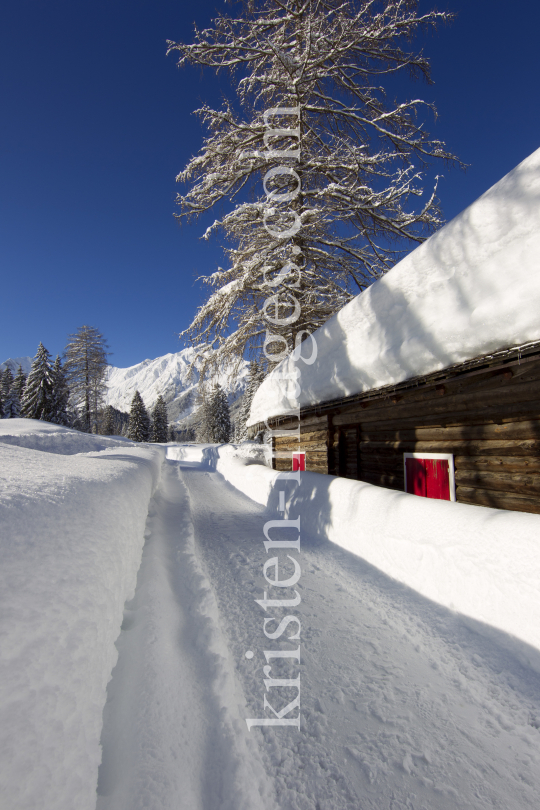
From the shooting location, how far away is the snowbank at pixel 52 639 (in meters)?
1.24

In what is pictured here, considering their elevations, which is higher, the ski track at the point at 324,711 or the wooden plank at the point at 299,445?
the wooden plank at the point at 299,445

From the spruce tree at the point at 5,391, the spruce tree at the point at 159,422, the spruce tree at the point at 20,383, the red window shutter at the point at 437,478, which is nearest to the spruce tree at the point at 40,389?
the spruce tree at the point at 5,391

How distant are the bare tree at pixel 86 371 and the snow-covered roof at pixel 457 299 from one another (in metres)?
34.4

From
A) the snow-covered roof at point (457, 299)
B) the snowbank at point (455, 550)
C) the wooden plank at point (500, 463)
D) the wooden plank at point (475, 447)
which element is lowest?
the snowbank at point (455, 550)

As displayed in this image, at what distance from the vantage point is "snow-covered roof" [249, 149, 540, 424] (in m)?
3.37

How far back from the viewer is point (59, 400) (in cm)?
3244

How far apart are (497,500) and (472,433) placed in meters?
0.95

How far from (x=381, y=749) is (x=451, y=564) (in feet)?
5.77

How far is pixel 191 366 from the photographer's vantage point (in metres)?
10.5

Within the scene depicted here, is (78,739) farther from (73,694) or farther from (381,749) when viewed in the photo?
(381,749)

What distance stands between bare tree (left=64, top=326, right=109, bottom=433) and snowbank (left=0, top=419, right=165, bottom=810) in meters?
35.9

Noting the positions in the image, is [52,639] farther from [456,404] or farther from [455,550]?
[456,404]

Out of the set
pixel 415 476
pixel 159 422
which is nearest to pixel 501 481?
pixel 415 476

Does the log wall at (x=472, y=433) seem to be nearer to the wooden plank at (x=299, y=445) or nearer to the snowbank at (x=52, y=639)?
the wooden plank at (x=299, y=445)
